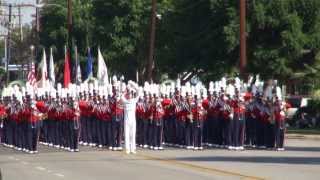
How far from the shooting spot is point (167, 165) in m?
23.8

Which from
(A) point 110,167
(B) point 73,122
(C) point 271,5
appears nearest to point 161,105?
(B) point 73,122

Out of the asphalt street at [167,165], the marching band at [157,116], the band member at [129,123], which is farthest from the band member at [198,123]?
the band member at [129,123]

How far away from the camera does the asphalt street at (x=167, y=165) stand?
20828 millimetres

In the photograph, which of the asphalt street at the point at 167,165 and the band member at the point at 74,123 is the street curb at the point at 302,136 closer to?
the asphalt street at the point at 167,165

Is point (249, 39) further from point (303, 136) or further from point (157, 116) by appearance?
point (157, 116)

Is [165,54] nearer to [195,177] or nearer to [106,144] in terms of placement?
[106,144]

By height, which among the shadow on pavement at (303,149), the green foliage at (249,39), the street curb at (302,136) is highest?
the green foliage at (249,39)

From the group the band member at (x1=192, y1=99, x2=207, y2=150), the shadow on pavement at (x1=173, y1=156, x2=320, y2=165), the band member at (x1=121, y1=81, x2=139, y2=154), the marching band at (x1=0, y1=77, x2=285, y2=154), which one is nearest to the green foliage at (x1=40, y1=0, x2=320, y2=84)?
the marching band at (x1=0, y1=77, x2=285, y2=154)

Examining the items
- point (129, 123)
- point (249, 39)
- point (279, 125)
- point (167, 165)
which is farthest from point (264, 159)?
point (249, 39)

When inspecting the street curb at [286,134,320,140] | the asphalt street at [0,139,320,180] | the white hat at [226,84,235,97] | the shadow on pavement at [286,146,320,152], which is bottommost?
the asphalt street at [0,139,320,180]

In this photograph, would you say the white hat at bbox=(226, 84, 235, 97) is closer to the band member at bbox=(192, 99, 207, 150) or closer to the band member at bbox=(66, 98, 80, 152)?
the band member at bbox=(192, 99, 207, 150)

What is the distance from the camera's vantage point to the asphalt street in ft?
68.3

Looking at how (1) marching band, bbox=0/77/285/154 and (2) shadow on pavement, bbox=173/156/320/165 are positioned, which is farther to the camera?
(1) marching band, bbox=0/77/285/154

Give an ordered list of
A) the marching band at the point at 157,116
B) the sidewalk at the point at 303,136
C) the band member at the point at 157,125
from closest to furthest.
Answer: the marching band at the point at 157,116 → the band member at the point at 157,125 → the sidewalk at the point at 303,136
